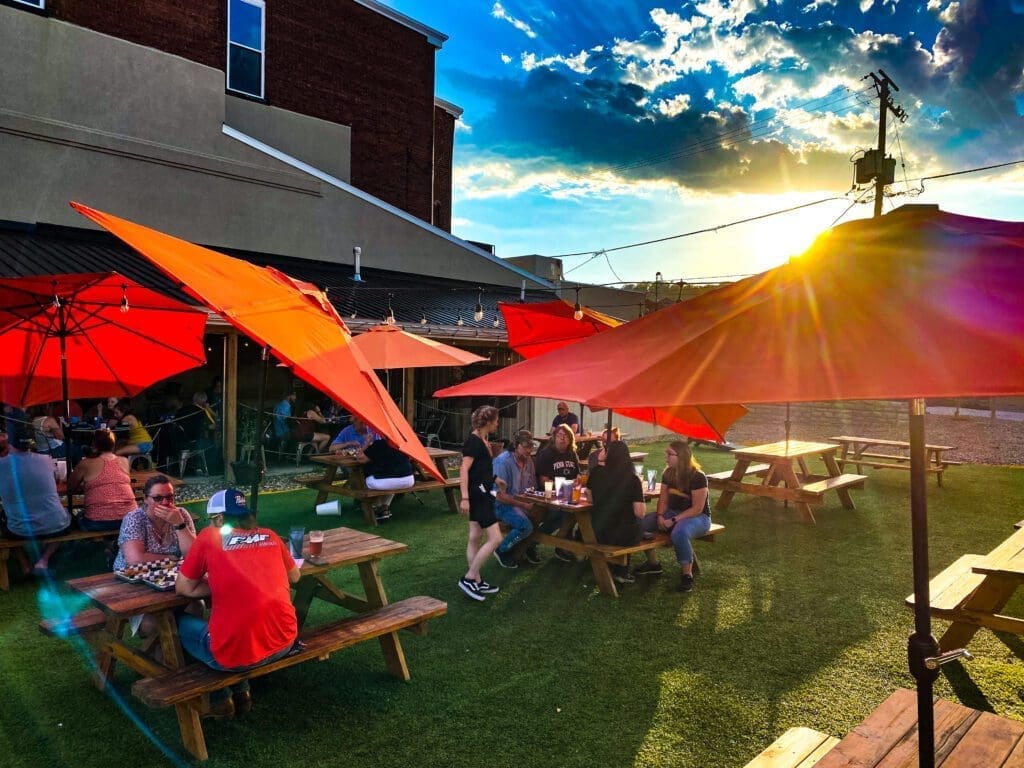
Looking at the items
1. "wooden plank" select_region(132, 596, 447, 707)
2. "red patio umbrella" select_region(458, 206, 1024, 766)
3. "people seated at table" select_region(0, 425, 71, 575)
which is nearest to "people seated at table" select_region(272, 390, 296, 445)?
"people seated at table" select_region(0, 425, 71, 575)

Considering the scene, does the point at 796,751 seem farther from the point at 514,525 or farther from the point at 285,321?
the point at 514,525

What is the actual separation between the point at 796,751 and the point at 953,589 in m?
3.23

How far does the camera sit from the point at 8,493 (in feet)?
20.8

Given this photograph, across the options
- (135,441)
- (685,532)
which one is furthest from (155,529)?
(135,441)

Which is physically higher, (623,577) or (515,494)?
(515,494)

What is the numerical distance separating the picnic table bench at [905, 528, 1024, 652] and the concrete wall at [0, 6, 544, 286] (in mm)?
13875

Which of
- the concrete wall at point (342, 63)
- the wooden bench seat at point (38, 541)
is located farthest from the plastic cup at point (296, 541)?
the concrete wall at point (342, 63)

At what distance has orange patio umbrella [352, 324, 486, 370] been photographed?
9055 millimetres

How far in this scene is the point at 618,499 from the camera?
21.6 ft

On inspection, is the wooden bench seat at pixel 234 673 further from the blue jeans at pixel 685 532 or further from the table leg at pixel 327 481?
the table leg at pixel 327 481

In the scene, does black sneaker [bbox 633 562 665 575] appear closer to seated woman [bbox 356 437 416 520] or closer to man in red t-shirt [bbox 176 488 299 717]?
seated woman [bbox 356 437 416 520]

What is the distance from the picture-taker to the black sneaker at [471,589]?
615 centimetres

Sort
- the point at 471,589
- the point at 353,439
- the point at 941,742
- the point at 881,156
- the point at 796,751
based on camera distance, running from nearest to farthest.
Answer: the point at 941,742, the point at 796,751, the point at 471,589, the point at 353,439, the point at 881,156

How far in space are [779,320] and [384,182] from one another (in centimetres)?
1961
